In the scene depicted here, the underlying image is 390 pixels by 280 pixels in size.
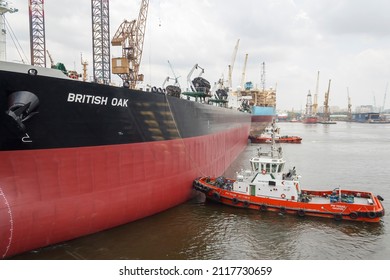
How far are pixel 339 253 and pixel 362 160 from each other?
25.2m

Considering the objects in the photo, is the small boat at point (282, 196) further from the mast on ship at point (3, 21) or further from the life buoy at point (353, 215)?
the mast on ship at point (3, 21)

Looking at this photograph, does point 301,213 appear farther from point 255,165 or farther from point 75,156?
point 75,156

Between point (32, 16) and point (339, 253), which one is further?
point (32, 16)

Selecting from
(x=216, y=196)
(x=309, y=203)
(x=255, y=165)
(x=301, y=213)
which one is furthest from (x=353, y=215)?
(x=216, y=196)

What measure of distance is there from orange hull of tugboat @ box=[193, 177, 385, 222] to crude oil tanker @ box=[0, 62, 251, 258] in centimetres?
274

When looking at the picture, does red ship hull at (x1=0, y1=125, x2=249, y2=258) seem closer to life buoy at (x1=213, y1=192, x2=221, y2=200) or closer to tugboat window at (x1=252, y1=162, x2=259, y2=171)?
life buoy at (x1=213, y1=192, x2=221, y2=200)

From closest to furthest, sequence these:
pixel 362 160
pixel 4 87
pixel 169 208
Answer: pixel 4 87
pixel 169 208
pixel 362 160

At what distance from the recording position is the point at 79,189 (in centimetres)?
969

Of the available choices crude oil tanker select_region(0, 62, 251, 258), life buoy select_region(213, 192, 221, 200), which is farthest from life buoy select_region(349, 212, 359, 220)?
crude oil tanker select_region(0, 62, 251, 258)

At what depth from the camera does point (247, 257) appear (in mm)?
9992

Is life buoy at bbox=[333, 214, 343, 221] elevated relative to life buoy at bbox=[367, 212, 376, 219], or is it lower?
lower

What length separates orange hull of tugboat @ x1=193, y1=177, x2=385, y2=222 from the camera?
42.7ft
